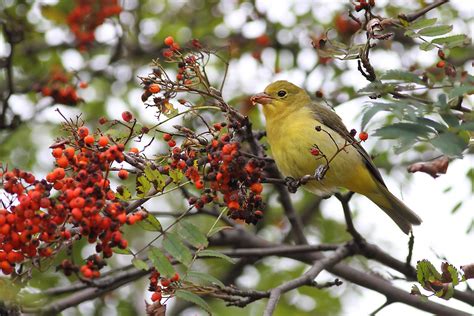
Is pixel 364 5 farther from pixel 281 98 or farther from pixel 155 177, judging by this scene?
pixel 281 98

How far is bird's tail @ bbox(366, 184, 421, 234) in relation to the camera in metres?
5.20

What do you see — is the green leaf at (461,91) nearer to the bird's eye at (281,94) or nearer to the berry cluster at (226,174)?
the berry cluster at (226,174)

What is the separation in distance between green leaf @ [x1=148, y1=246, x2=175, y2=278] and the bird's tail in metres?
2.55

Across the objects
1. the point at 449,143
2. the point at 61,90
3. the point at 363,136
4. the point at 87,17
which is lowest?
the point at 449,143

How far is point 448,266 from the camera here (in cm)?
337

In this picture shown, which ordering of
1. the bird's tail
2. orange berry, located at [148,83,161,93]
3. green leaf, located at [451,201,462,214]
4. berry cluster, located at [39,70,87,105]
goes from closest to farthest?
orange berry, located at [148,83,161,93] < green leaf, located at [451,201,462,214] < the bird's tail < berry cluster, located at [39,70,87,105]

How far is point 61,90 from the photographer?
5.62m

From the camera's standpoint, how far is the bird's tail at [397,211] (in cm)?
520

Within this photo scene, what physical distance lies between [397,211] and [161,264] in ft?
8.92

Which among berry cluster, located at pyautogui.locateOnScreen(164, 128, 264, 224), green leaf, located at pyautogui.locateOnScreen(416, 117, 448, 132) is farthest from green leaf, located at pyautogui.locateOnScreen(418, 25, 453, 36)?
berry cluster, located at pyautogui.locateOnScreen(164, 128, 264, 224)

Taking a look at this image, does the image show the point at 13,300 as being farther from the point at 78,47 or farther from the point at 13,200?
the point at 78,47

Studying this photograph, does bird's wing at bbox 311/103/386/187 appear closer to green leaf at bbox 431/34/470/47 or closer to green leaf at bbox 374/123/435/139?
green leaf at bbox 431/34/470/47

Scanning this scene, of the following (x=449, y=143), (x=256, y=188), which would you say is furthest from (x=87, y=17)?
(x=449, y=143)

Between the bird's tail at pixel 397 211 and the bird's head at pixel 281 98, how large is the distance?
82 centimetres
